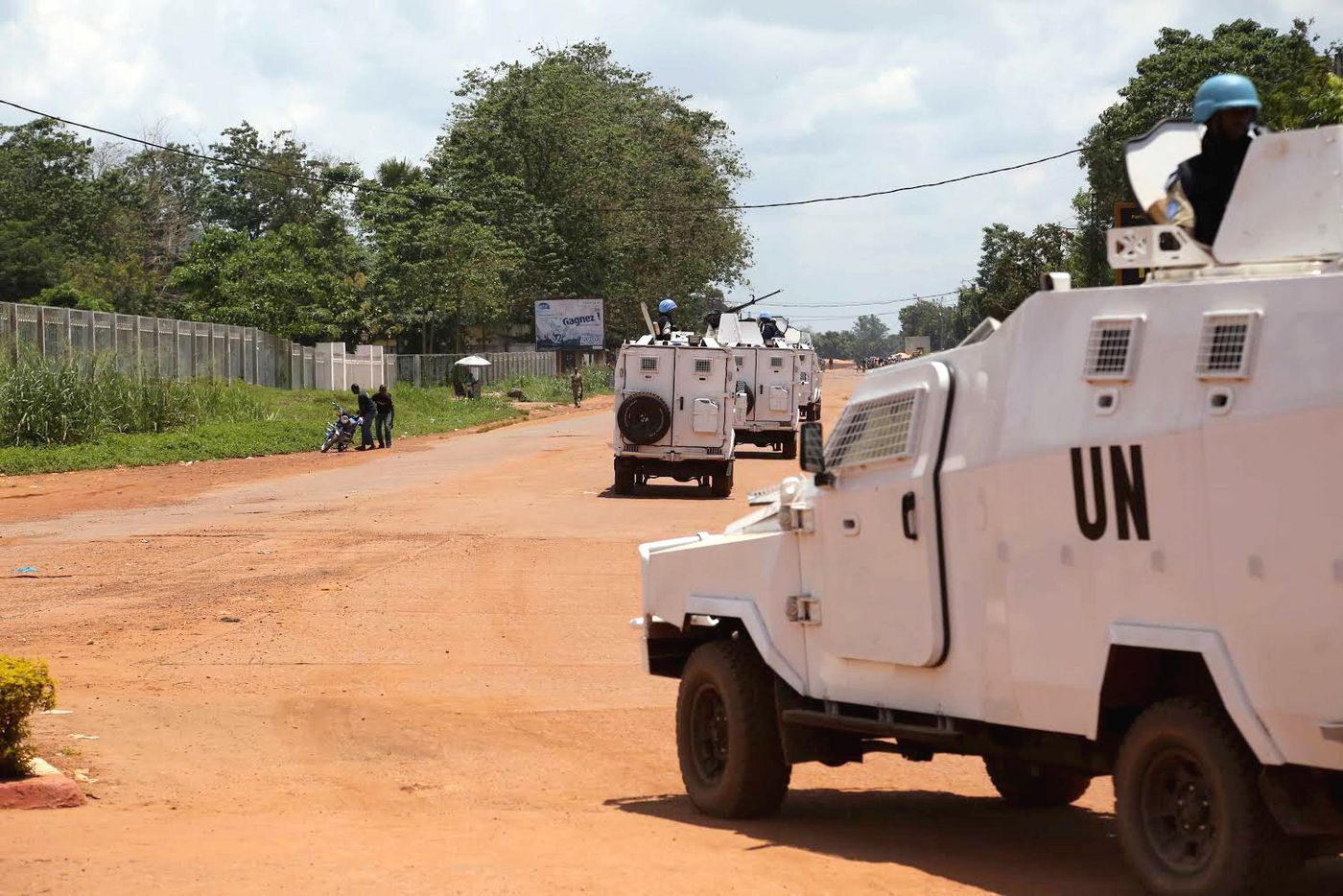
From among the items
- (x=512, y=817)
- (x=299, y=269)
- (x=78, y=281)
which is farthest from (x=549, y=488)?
(x=78, y=281)

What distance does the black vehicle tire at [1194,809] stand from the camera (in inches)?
233

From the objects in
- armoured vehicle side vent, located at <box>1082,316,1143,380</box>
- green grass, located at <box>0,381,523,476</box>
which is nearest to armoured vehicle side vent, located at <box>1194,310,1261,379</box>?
armoured vehicle side vent, located at <box>1082,316,1143,380</box>

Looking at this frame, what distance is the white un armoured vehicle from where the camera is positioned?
227 inches

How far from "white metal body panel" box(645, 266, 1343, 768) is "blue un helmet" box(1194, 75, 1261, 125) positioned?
857mm

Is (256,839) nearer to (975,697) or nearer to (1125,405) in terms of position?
(975,697)

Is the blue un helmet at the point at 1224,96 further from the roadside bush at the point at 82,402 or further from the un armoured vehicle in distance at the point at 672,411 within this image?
the roadside bush at the point at 82,402

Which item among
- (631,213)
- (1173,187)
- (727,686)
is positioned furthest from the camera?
(631,213)

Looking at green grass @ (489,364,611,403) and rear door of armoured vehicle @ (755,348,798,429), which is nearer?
rear door of armoured vehicle @ (755,348,798,429)

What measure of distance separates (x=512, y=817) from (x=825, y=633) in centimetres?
202

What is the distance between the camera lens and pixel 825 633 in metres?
8.25

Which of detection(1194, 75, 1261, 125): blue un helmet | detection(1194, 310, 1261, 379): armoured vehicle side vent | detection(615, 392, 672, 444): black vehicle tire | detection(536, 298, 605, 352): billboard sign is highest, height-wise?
detection(536, 298, 605, 352): billboard sign

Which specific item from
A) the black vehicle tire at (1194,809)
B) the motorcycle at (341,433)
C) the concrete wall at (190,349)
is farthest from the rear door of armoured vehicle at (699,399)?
the black vehicle tire at (1194,809)

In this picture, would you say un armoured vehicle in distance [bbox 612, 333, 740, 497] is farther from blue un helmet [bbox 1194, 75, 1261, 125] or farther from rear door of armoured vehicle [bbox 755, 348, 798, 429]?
blue un helmet [bbox 1194, 75, 1261, 125]

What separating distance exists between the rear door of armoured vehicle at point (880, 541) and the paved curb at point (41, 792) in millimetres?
4052
